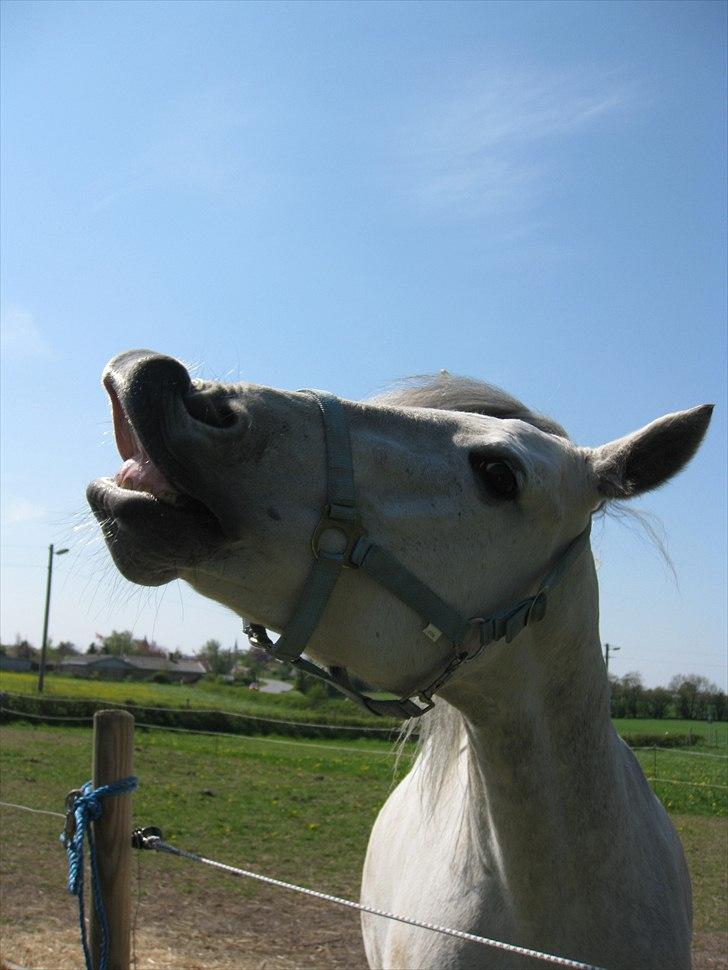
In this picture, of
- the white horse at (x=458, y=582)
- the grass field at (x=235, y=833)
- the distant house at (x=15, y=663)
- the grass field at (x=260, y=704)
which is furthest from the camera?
the distant house at (x=15, y=663)

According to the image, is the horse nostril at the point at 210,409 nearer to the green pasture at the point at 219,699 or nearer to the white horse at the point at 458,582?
the white horse at the point at 458,582

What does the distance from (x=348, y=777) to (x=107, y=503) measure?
1761 centimetres

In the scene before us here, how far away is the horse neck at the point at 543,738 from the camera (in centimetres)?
212

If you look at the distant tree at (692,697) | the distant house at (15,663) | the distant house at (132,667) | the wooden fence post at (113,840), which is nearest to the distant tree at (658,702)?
the distant tree at (692,697)

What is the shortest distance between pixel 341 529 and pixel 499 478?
450 mm

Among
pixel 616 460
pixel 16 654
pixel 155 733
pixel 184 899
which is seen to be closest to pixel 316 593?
pixel 616 460

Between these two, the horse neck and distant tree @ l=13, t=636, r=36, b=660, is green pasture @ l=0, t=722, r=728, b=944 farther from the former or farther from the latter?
distant tree @ l=13, t=636, r=36, b=660

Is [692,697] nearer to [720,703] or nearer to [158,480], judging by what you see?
[720,703]

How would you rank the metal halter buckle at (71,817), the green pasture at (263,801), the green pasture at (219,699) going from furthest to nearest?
the green pasture at (219,699)
the green pasture at (263,801)
the metal halter buckle at (71,817)

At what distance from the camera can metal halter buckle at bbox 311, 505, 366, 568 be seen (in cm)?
171

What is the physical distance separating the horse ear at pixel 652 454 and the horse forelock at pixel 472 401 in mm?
273

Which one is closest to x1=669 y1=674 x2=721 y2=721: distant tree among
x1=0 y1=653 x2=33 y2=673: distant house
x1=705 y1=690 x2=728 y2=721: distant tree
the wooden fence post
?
x1=705 y1=690 x2=728 y2=721: distant tree

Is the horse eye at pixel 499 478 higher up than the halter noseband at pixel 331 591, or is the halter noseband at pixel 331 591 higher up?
the horse eye at pixel 499 478

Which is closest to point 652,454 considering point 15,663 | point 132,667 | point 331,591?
point 331,591
